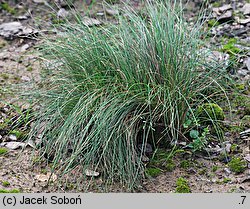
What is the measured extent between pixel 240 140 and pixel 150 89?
2.49 feet

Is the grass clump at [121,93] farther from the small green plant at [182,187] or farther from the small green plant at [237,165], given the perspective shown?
the small green plant at [237,165]

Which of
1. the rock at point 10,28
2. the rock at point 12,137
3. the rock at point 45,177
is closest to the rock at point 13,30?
the rock at point 10,28

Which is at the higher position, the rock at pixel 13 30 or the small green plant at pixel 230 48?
the rock at pixel 13 30

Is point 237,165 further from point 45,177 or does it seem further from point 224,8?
point 224,8

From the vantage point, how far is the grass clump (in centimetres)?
332

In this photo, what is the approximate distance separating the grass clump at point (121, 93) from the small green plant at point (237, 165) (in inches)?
15.8

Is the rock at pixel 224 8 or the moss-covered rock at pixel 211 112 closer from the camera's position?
the moss-covered rock at pixel 211 112

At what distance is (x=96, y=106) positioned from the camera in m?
3.42

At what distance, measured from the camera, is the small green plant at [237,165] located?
11.0 ft

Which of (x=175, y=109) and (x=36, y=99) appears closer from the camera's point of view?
(x=175, y=109)

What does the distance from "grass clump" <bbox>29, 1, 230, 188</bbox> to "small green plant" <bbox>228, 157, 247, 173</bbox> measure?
1.32 ft

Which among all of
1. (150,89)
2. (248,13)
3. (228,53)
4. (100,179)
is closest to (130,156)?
(100,179)

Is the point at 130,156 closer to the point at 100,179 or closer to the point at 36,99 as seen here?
the point at 100,179

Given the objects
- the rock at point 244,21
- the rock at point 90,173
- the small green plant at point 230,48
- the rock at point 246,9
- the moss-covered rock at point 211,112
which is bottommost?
the rock at point 90,173
